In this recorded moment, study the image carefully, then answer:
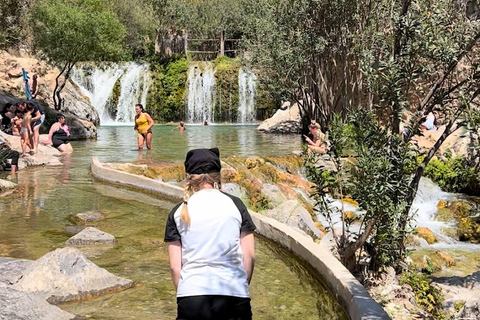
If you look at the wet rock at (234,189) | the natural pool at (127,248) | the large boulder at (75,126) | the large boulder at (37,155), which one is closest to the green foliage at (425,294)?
the natural pool at (127,248)

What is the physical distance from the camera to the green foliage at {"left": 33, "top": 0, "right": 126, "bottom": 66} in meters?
28.0

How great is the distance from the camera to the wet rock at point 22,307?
452 cm

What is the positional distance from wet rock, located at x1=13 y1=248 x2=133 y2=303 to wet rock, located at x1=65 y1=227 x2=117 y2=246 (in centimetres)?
182

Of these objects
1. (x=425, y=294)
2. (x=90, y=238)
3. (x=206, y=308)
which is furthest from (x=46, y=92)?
(x=206, y=308)

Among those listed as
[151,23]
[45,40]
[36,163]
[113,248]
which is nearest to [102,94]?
[45,40]

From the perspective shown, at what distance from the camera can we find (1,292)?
4.70m

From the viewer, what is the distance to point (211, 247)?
Result: 3.31 m

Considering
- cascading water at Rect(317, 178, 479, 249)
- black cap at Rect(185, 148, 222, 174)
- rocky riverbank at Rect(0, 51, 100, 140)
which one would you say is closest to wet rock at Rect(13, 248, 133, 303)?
black cap at Rect(185, 148, 222, 174)

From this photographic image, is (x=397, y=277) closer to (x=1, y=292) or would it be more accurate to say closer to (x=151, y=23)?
(x=1, y=292)


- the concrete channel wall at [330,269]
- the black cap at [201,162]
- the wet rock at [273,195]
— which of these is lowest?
the wet rock at [273,195]

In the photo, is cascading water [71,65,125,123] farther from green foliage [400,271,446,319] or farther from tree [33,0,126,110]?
green foliage [400,271,446,319]

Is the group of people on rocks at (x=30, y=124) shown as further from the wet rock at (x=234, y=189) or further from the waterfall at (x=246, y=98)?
the waterfall at (x=246, y=98)

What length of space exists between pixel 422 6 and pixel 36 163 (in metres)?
13.2

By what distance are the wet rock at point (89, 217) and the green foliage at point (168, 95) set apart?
34.4 metres
